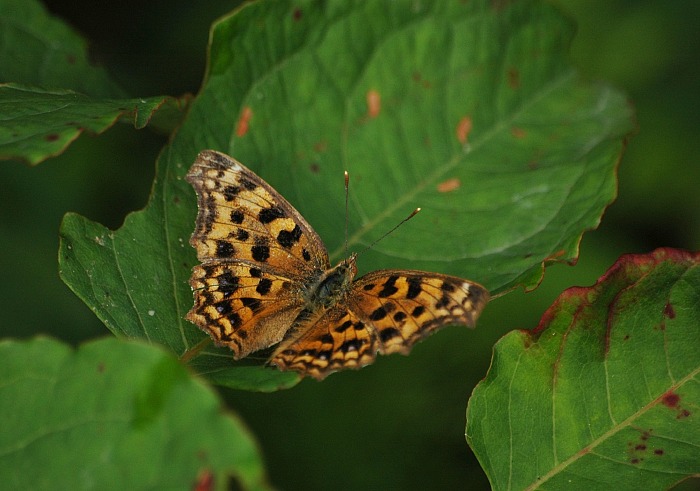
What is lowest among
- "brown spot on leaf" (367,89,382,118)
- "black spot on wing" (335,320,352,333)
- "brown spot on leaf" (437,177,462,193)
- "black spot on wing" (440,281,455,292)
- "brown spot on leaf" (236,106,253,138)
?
"black spot on wing" (335,320,352,333)

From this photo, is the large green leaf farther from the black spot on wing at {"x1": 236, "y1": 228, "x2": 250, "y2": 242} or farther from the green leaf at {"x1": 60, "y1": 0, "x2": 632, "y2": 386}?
the black spot on wing at {"x1": 236, "y1": 228, "x2": 250, "y2": 242}

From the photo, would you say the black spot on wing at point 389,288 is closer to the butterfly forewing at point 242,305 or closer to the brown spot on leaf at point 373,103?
the butterfly forewing at point 242,305

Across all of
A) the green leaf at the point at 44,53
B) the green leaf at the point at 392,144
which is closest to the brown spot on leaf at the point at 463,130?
the green leaf at the point at 392,144

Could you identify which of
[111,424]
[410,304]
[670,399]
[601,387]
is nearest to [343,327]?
[410,304]

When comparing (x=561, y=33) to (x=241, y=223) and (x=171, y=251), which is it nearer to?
(x=241, y=223)

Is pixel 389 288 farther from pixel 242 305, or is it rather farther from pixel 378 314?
pixel 242 305

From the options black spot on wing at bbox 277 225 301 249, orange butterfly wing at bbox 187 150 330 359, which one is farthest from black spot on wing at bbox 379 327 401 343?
black spot on wing at bbox 277 225 301 249

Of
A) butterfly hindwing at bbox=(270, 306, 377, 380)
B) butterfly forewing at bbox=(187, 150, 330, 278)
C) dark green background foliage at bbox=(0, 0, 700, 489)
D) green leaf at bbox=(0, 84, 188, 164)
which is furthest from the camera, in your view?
Answer: dark green background foliage at bbox=(0, 0, 700, 489)
